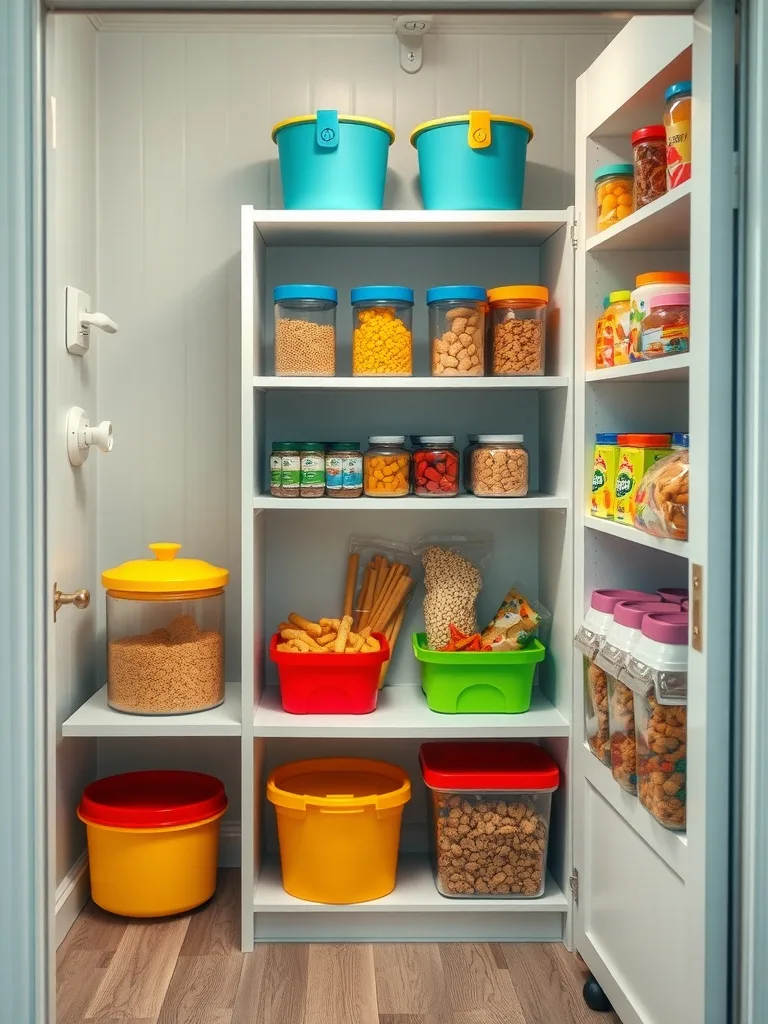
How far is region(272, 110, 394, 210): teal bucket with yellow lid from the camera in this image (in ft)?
7.97

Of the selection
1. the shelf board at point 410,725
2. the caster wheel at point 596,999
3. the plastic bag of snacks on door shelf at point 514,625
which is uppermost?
the plastic bag of snacks on door shelf at point 514,625

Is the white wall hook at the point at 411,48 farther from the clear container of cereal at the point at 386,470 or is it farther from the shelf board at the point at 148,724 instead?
the shelf board at the point at 148,724

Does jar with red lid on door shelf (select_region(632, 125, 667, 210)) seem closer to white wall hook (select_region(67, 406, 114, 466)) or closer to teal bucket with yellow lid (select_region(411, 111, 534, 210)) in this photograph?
teal bucket with yellow lid (select_region(411, 111, 534, 210))

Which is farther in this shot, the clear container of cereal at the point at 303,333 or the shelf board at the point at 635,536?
the clear container of cereal at the point at 303,333

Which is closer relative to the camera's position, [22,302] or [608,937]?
[22,302]

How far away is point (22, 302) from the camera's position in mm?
1435

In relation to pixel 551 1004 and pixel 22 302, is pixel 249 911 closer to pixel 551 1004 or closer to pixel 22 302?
pixel 551 1004

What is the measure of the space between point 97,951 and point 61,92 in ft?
7.03

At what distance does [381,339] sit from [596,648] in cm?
94

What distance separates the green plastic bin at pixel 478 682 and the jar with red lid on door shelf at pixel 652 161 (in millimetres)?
1141

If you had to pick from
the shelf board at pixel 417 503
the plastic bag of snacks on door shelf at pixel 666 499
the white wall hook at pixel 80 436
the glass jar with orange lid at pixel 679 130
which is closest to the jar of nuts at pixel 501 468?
the shelf board at pixel 417 503

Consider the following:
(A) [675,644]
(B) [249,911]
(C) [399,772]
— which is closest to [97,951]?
(B) [249,911]

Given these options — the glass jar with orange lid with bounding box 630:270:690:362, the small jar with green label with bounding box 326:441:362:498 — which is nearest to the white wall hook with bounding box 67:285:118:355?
the small jar with green label with bounding box 326:441:362:498

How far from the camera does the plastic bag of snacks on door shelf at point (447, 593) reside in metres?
2.65
